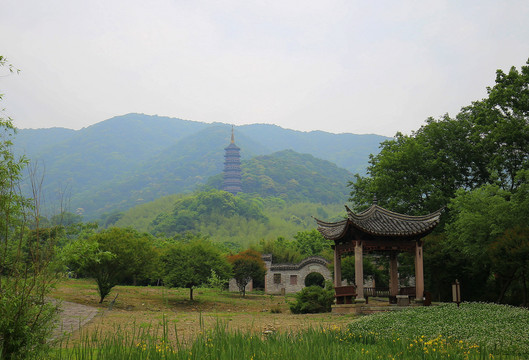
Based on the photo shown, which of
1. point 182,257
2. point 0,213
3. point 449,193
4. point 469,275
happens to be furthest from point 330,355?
point 449,193

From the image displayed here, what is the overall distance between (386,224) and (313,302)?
15.6 ft

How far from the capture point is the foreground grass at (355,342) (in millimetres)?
6836

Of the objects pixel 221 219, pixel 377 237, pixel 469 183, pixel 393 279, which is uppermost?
pixel 221 219

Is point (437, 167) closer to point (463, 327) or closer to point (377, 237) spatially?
point (377, 237)

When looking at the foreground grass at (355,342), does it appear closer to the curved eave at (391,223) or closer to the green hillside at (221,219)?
the curved eave at (391,223)

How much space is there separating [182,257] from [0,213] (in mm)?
19044

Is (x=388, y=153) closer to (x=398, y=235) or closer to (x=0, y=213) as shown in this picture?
(x=398, y=235)

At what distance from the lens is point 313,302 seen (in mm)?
20531

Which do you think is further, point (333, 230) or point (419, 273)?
point (333, 230)

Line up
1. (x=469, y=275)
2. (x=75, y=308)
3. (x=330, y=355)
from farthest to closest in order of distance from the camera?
(x=469, y=275) → (x=75, y=308) → (x=330, y=355)

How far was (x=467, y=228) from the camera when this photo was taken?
19891 mm

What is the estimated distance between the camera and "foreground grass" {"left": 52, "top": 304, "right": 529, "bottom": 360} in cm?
684

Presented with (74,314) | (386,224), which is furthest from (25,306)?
(386,224)

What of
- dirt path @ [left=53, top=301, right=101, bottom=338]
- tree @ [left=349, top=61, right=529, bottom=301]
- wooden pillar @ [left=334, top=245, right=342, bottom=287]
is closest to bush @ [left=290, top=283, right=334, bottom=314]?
wooden pillar @ [left=334, top=245, right=342, bottom=287]
